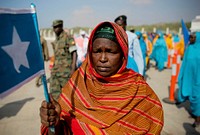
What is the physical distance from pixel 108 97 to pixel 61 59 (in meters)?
3.20

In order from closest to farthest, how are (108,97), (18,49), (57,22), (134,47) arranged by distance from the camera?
(18,49)
(108,97)
(134,47)
(57,22)

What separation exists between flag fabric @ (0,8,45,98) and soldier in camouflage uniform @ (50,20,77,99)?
3333 millimetres

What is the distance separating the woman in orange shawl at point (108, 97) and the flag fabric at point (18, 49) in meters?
0.53

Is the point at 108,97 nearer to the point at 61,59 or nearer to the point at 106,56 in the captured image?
the point at 106,56

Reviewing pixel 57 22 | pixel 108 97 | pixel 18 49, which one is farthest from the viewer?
pixel 57 22

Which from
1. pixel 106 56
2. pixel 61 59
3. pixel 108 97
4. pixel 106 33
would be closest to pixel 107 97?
pixel 108 97

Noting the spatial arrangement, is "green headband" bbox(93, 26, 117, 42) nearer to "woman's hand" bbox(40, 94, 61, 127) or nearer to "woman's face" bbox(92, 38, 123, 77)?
"woman's face" bbox(92, 38, 123, 77)

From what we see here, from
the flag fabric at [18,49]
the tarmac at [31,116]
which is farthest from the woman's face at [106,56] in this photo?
the tarmac at [31,116]

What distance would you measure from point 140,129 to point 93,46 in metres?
0.81

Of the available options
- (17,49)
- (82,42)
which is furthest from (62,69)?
(82,42)

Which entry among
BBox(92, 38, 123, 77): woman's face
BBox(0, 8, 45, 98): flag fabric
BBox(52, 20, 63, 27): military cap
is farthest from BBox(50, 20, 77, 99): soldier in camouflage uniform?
BBox(0, 8, 45, 98): flag fabric

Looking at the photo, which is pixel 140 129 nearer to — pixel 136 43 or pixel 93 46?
pixel 93 46

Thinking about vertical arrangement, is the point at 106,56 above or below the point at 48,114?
above

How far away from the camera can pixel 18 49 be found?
1.28 metres
